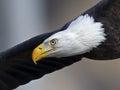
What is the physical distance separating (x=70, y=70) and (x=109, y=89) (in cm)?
36

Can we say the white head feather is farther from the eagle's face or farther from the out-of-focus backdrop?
the out-of-focus backdrop

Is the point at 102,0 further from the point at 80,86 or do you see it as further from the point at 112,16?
the point at 80,86

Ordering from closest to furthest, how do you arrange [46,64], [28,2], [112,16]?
[112,16], [46,64], [28,2]

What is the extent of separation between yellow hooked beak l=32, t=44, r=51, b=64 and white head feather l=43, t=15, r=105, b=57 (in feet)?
0.10

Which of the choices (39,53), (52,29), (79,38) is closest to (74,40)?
(79,38)

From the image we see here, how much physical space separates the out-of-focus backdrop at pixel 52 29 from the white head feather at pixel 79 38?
6.64ft

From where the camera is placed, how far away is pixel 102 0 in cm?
723

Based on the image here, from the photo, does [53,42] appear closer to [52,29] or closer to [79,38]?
[79,38]

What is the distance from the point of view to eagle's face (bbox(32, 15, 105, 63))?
716 cm

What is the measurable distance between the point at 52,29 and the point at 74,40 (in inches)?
90.5

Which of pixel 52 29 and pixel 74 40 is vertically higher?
pixel 74 40

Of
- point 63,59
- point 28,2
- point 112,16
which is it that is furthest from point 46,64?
point 28,2

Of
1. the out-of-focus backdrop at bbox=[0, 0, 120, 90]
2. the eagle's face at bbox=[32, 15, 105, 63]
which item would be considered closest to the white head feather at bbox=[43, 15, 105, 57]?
the eagle's face at bbox=[32, 15, 105, 63]

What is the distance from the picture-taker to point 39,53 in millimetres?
7191
